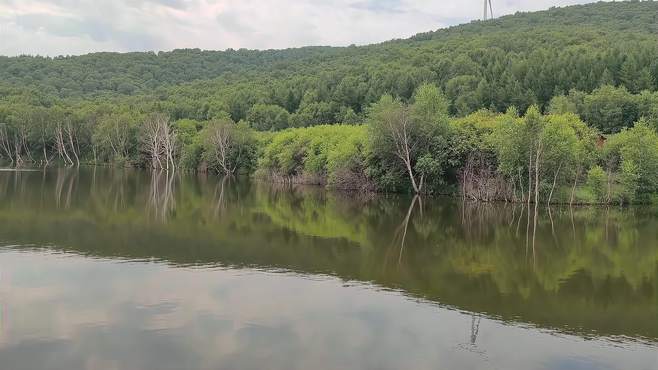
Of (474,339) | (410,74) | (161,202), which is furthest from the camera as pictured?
(410,74)

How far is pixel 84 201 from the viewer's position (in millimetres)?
48469

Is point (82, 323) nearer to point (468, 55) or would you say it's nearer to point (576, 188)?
point (576, 188)

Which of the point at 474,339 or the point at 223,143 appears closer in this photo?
the point at 474,339

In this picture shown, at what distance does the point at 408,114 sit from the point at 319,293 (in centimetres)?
4339

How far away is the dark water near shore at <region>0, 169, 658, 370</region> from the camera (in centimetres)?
1562

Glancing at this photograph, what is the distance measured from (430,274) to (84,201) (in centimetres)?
3392

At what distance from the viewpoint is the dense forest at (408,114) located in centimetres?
5544

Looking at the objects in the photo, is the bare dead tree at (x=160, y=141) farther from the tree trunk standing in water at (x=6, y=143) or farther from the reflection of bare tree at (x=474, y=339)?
the reflection of bare tree at (x=474, y=339)

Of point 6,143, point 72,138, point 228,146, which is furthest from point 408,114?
point 6,143

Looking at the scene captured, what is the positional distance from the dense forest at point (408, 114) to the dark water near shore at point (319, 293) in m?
16.3

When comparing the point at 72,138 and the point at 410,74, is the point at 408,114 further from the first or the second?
the point at 72,138

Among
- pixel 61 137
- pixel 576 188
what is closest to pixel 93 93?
pixel 61 137

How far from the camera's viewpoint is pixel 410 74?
11662cm

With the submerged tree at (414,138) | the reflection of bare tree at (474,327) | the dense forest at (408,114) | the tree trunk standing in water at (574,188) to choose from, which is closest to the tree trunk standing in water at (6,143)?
the dense forest at (408,114)
